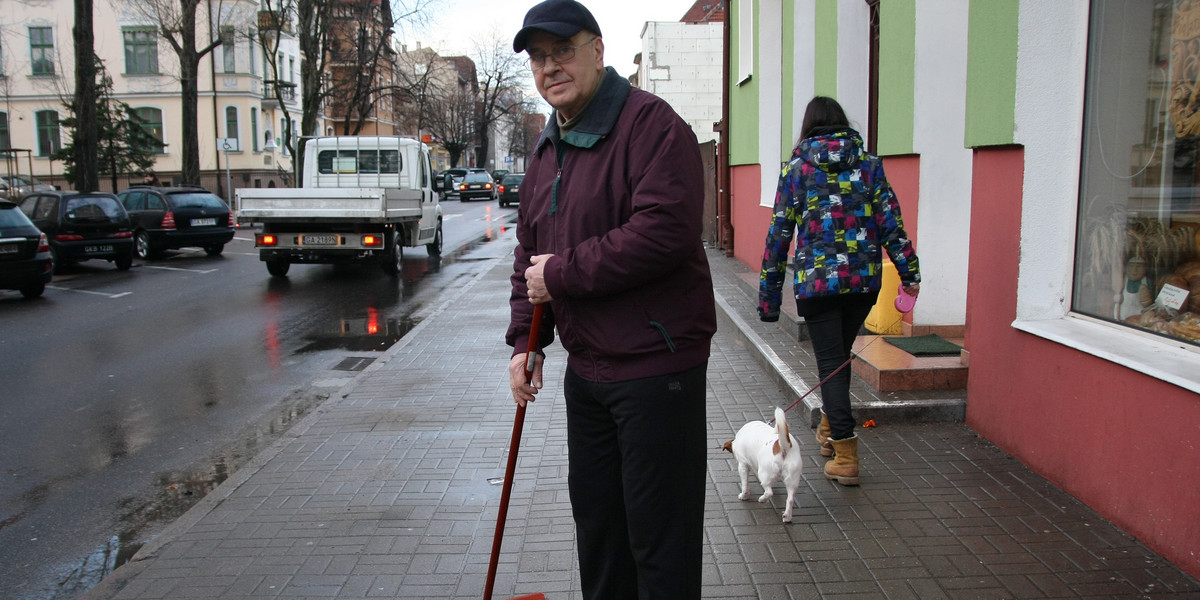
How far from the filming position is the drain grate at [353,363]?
8688 millimetres

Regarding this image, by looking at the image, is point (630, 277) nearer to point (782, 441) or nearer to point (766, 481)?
point (782, 441)

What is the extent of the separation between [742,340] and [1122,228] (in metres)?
4.54

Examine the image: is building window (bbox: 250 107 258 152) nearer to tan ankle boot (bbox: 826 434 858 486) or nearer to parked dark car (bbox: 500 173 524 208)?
parked dark car (bbox: 500 173 524 208)

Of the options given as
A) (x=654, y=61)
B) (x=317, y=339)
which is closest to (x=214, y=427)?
(x=317, y=339)

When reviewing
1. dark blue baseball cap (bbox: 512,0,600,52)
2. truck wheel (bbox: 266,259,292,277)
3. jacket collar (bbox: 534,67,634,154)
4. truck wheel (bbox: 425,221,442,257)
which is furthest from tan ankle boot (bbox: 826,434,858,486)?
truck wheel (bbox: 425,221,442,257)

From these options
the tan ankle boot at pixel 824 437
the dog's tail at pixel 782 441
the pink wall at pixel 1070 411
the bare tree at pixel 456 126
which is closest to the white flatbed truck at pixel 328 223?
the tan ankle boot at pixel 824 437

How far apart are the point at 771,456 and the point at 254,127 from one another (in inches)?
1974

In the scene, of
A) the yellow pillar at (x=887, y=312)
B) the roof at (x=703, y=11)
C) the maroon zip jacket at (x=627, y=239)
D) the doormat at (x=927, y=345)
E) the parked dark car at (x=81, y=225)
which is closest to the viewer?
the maroon zip jacket at (x=627, y=239)

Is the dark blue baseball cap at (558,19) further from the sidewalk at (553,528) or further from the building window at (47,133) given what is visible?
the building window at (47,133)

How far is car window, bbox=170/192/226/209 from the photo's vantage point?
2067 cm

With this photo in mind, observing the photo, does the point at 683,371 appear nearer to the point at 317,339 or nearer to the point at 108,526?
the point at 108,526

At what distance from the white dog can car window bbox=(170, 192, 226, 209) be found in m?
19.3

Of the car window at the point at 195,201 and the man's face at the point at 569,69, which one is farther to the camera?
the car window at the point at 195,201

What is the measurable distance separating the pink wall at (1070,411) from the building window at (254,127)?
49.2 m
